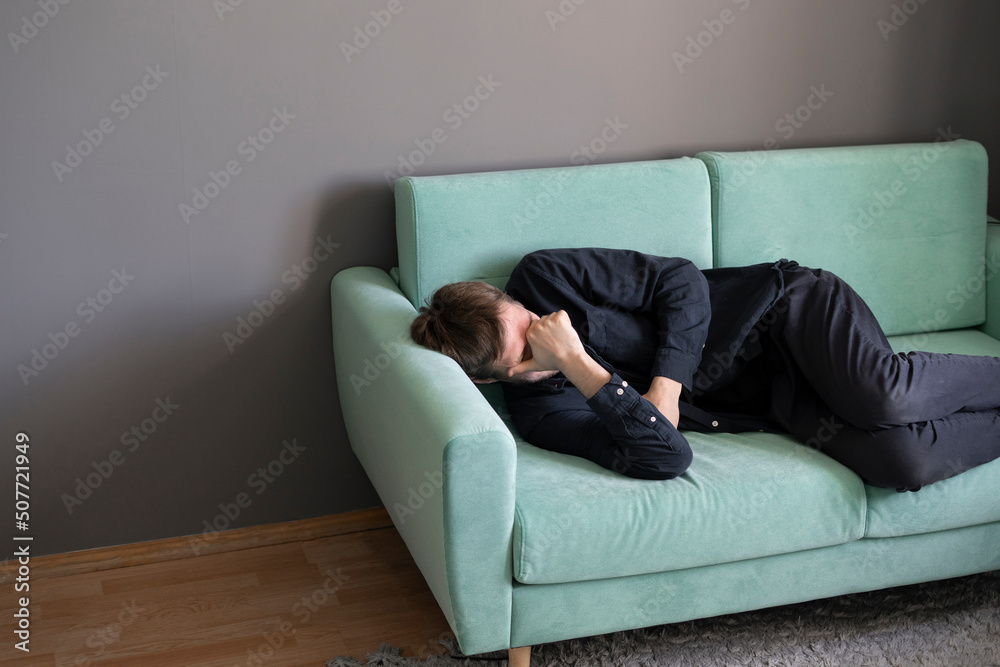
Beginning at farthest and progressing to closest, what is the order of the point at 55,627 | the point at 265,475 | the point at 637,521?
the point at 265,475, the point at 55,627, the point at 637,521

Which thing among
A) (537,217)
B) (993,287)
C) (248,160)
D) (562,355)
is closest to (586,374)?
(562,355)

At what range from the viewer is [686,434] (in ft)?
6.19

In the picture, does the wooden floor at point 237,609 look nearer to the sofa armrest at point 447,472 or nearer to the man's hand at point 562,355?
the sofa armrest at point 447,472

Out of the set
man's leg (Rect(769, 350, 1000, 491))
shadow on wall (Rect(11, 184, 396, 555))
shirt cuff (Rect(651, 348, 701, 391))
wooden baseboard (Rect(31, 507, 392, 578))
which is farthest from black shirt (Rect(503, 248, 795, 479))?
wooden baseboard (Rect(31, 507, 392, 578))

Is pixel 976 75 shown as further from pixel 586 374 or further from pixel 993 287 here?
pixel 586 374

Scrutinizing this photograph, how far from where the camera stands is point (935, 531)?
1780 mm

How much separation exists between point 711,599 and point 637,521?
251 millimetres

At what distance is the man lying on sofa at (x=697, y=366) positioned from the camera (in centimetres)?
170

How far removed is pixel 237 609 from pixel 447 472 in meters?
0.84

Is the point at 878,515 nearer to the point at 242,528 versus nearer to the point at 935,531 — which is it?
the point at 935,531

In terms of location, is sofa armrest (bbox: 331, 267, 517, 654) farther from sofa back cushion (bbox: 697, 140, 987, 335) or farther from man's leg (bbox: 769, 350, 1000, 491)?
sofa back cushion (bbox: 697, 140, 987, 335)

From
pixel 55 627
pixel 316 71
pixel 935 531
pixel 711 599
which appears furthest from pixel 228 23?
pixel 935 531

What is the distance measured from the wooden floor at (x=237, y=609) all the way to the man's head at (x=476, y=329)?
60 cm

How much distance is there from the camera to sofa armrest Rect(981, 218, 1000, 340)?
7.70 feet
